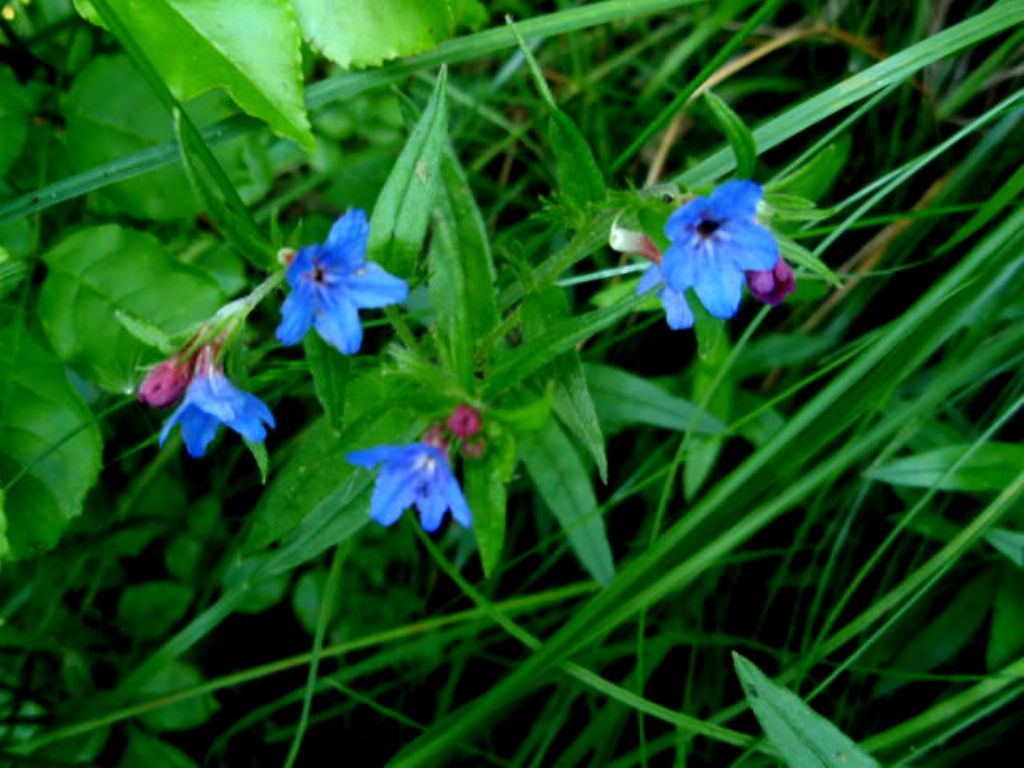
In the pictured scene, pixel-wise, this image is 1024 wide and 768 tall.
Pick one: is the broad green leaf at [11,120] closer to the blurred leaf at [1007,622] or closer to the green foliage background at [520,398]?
the green foliage background at [520,398]

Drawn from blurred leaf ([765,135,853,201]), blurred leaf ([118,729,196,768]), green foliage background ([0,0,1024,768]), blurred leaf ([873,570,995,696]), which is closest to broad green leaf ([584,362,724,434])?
green foliage background ([0,0,1024,768])

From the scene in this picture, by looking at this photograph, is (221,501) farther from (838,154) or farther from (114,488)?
(838,154)

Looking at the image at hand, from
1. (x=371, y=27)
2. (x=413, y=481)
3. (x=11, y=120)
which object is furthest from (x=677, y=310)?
(x=11, y=120)

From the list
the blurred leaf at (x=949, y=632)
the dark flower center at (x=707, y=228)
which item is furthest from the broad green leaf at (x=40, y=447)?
the blurred leaf at (x=949, y=632)

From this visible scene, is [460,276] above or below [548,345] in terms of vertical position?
above

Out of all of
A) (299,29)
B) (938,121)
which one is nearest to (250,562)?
(299,29)

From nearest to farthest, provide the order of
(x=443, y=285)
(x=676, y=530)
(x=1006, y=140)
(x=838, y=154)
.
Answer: (x=443, y=285) → (x=676, y=530) → (x=838, y=154) → (x=1006, y=140)

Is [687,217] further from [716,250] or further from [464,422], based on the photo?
[464,422]
